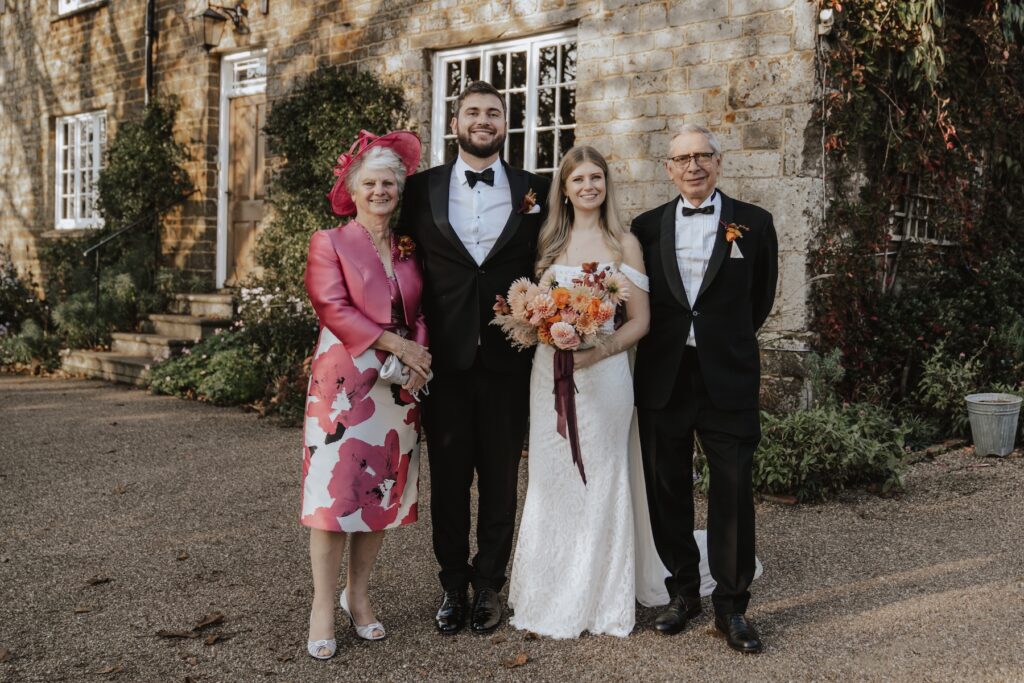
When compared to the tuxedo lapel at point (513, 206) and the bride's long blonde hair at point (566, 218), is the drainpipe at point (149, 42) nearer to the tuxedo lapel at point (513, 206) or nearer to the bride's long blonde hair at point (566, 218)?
the tuxedo lapel at point (513, 206)

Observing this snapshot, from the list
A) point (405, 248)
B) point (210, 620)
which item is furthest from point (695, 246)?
point (210, 620)

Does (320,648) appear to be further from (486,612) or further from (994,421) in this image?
(994,421)

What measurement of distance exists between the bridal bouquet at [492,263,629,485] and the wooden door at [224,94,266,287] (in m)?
8.18

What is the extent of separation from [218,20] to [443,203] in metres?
8.60

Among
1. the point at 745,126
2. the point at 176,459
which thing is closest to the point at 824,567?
the point at 745,126

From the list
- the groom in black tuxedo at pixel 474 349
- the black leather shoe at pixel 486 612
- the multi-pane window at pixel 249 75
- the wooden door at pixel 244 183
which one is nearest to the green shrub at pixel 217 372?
the wooden door at pixel 244 183

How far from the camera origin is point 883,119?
7.08 metres

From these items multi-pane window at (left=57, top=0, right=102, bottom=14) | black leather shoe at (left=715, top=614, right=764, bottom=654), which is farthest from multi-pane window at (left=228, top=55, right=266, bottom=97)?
black leather shoe at (left=715, top=614, right=764, bottom=654)

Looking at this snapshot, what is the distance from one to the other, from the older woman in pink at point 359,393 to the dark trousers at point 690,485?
3.06 feet

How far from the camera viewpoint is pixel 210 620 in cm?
362

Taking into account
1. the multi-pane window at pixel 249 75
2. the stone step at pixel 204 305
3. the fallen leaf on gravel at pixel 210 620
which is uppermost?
the multi-pane window at pixel 249 75

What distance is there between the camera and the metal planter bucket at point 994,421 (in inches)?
249

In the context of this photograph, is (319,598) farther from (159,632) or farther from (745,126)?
(745,126)

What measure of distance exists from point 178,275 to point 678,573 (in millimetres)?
9330
